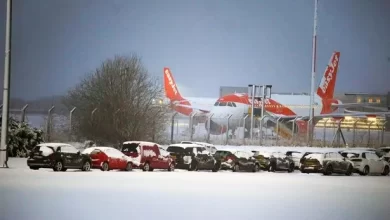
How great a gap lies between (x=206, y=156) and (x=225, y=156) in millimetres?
524

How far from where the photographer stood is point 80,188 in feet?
30.1

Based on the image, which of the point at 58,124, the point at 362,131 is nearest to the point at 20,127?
the point at 58,124

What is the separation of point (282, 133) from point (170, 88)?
321 centimetres

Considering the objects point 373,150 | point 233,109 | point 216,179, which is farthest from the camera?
point 233,109

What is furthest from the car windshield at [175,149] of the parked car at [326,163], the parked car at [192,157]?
the parked car at [326,163]

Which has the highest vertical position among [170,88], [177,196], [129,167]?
[170,88]

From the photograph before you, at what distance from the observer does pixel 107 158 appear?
12.1 m

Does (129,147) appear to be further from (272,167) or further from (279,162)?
(279,162)

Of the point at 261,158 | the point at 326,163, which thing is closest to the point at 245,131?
the point at 261,158

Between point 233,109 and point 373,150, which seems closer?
point 373,150

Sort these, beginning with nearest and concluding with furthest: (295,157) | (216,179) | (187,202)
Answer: (187,202) → (216,179) → (295,157)

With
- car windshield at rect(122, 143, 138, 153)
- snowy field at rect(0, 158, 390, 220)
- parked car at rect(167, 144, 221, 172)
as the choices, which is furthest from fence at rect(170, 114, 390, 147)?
snowy field at rect(0, 158, 390, 220)

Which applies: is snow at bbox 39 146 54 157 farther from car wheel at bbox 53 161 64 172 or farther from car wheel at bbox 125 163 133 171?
car wheel at bbox 125 163 133 171

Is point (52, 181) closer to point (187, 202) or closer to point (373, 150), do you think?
point (187, 202)
